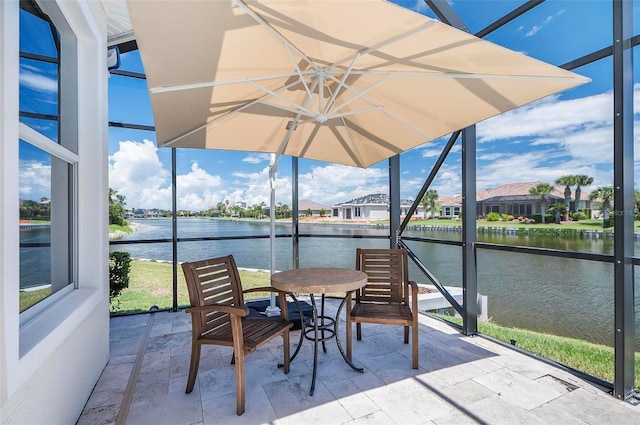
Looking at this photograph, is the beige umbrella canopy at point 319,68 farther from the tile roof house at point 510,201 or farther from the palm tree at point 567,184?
the palm tree at point 567,184

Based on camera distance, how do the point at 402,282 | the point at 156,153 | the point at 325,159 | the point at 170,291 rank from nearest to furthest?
1. the point at 402,282
2. the point at 325,159
3. the point at 170,291
4. the point at 156,153

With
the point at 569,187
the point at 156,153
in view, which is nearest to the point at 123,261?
the point at 156,153

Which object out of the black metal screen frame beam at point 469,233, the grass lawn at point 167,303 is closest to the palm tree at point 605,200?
the black metal screen frame beam at point 469,233

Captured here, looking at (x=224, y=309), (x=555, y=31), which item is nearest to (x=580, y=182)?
(x=555, y=31)

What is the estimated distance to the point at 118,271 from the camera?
13.6 ft

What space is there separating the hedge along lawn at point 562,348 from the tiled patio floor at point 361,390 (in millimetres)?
657

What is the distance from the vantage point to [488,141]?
292 inches

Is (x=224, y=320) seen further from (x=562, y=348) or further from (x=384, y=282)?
(x=562, y=348)

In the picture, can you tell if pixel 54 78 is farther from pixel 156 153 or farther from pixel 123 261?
pixel 156 153

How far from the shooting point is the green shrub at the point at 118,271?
411 centimetres

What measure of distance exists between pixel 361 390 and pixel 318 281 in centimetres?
86

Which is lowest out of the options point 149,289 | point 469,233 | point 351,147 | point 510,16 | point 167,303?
point 167,303

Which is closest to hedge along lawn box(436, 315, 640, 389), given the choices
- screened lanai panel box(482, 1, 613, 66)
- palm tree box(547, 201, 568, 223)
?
palm tree box(547, 201, 568, 223)

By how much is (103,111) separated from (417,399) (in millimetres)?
→ 3485
